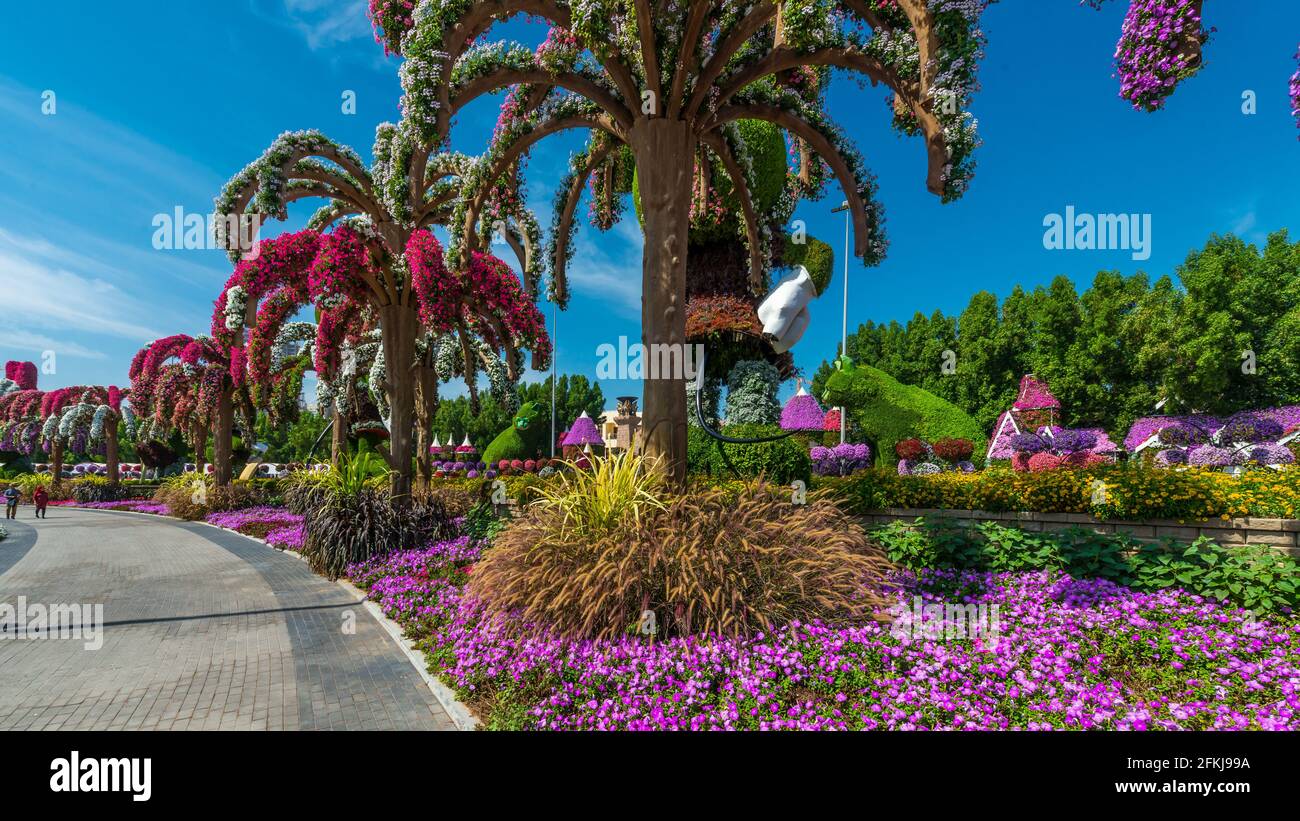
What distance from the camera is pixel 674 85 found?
5652 mm

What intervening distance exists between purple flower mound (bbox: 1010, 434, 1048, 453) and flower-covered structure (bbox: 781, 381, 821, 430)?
10453mm

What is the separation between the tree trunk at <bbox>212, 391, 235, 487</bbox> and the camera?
17844mm

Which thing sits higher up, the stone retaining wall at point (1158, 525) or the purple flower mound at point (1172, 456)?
the purple flower mound at point (1172, 456)

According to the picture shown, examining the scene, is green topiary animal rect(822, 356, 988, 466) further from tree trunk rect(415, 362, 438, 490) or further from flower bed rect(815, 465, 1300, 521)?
tree trunk rect(415, 362, 438, 490)

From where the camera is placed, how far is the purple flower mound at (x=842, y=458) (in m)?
17.8

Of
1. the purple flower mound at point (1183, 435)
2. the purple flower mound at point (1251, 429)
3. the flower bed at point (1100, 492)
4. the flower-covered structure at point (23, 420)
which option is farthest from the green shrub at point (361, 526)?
the flower-covered structure at point (23, 420)

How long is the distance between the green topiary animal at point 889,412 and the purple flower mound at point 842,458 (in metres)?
1.34

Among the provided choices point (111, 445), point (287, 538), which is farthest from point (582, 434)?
point (111, 445)

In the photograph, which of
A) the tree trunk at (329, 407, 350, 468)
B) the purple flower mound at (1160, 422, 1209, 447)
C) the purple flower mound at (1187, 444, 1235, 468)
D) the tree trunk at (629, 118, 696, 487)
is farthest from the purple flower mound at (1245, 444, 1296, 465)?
the tree trunk at (329, 407, 350, 468)

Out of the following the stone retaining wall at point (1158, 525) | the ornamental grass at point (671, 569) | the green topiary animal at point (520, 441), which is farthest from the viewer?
the green topiary animal at point (520, 441)

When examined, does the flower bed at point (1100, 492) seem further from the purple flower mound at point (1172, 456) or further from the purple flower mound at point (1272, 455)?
the purple flower mound at point (1172, 456)

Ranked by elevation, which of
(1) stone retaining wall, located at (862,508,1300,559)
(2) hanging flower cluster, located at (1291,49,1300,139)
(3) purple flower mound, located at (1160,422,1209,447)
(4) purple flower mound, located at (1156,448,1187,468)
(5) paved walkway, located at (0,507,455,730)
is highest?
(2) hanging flower cluster, located at (1291,49,1300,139)
